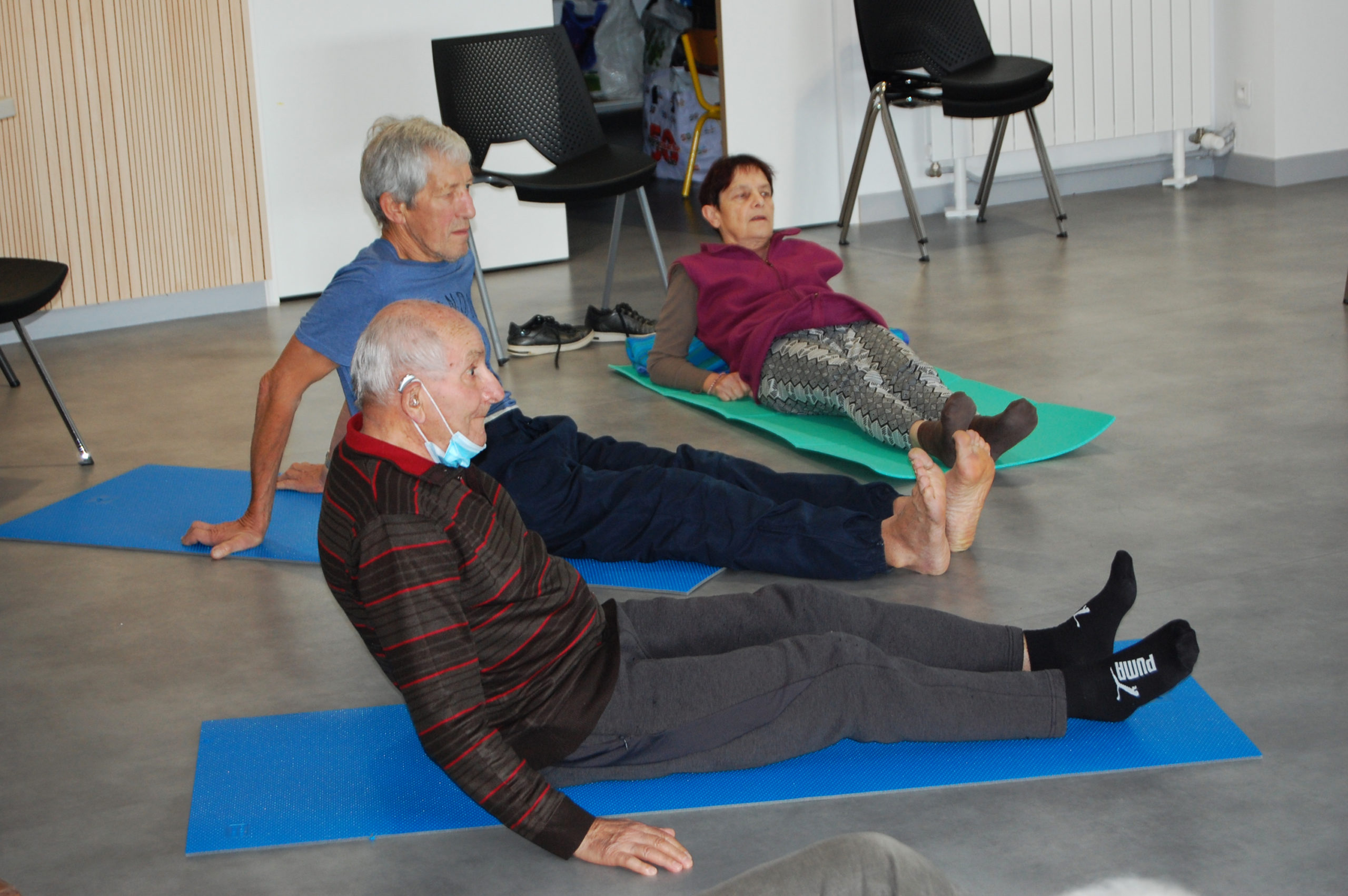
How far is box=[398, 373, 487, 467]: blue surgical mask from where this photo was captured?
5.54ft

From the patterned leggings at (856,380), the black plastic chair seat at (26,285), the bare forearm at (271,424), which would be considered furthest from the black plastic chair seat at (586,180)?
the bare forearm at (271,424)

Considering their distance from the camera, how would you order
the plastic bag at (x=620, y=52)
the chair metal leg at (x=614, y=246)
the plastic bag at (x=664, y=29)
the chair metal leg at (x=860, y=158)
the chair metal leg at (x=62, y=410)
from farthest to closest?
the plastic bag at (x=620, y=52)
the plastic bag at (x=664, y=29)
the chair metal leg at (x=860, y=158)
the chair metal leg at (x=614, y=246)
the chair metal leg at (x=62, y=410)

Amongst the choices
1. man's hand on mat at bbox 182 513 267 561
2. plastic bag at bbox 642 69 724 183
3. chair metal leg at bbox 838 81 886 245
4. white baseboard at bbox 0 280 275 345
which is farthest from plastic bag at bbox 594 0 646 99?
man's hand on mat at bbox 182 513 267 561

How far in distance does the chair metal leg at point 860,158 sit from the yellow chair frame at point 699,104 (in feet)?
4.23

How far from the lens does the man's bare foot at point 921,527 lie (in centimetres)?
243

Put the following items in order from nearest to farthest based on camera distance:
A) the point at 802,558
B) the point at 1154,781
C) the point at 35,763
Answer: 1. the point at 1154,781
2. the point at 35,763
3. the point at 802,558

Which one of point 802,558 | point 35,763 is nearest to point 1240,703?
point 802,558

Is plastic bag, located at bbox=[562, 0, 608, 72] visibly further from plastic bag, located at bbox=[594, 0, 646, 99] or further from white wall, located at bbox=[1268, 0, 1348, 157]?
white wall, located at bbox=[1268, 0, 1348, 157]

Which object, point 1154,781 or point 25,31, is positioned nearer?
point 1154,781

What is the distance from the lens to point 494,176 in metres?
4.61

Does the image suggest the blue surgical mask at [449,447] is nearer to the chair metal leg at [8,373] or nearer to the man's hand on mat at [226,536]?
the man's hand on mat at [226,536]

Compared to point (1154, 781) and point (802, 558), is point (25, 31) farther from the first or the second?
point (1154, 781)

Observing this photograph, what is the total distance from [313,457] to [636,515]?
1.34m

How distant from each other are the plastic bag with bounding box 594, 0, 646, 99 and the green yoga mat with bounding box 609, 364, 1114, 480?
479 centimetres
